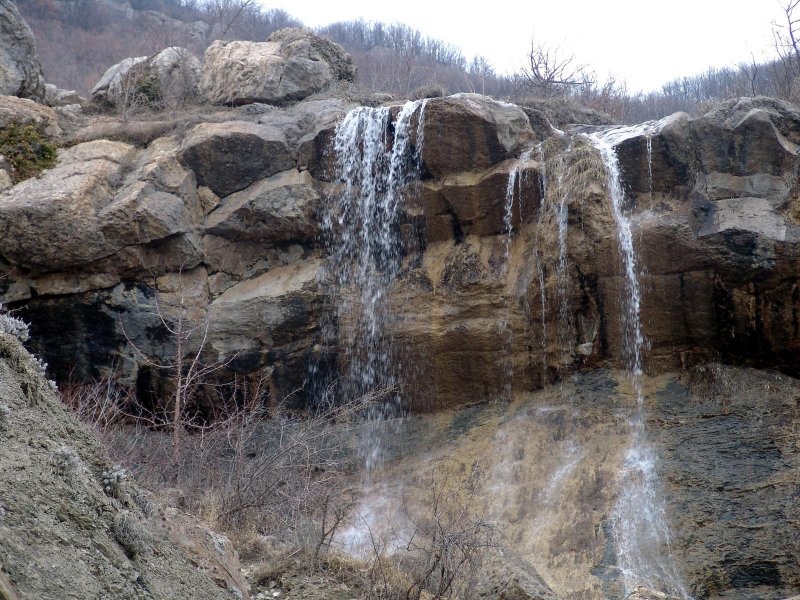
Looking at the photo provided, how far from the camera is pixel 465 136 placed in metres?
12.2

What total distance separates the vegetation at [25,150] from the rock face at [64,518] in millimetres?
9970

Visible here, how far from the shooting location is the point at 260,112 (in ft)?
50.9

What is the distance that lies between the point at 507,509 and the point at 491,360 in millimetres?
2214

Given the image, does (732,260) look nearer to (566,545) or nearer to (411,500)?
(566,545)

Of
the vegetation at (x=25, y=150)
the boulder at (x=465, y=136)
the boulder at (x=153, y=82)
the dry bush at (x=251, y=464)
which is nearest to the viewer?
the dry bush at (x=251, y=464)

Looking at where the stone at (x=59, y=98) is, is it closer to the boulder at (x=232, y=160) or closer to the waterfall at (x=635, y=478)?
the boulder at (x=232, y=160)

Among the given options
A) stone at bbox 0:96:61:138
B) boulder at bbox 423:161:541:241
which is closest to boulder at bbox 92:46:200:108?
stone at bbox 0:96:61:138

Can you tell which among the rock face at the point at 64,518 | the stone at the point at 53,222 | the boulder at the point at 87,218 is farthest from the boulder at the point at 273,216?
the rock face at the point at 64,518

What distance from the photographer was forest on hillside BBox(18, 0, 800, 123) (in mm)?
25188

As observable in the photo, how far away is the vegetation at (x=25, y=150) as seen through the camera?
13.3m

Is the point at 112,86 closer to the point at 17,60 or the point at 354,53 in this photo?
the point at 17,60

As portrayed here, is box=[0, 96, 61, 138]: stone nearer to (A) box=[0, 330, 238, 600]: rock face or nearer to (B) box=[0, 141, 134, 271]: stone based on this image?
(B) box=[0, 141, 134, 271]: stone

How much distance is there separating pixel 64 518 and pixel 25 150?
1159 cm

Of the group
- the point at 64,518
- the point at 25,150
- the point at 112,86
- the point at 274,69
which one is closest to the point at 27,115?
the point at 25,150
